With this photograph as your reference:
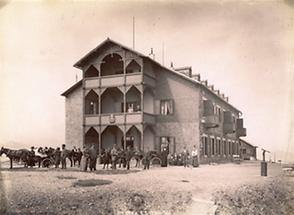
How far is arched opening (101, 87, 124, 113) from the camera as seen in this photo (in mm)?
4398

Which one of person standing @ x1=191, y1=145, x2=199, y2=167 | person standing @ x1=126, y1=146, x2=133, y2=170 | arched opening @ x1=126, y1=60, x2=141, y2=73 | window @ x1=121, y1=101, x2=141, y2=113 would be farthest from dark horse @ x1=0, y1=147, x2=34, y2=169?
person standing @ x1=191, y1=145, x2=199, y2=167

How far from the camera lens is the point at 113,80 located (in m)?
4.42

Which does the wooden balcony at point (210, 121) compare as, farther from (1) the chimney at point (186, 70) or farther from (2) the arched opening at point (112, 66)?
(2) the arched opening at point (112, 66)

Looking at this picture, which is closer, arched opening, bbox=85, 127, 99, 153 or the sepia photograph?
the sepia photograph

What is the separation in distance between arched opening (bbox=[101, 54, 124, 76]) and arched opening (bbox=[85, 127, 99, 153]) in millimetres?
633

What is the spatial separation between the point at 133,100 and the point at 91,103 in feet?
1.54

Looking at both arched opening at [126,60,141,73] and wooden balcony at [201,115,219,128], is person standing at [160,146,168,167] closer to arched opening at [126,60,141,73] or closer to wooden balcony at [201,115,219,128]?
wooden balcony at [201,115,219,128]

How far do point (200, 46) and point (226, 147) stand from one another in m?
1.22

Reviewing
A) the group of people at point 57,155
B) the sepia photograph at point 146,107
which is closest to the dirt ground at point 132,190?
the sepia photograph at point 146,107

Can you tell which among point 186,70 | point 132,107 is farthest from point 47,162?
point 186,70

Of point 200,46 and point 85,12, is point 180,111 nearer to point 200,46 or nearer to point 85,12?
point 200,46

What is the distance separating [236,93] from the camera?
14.0ft

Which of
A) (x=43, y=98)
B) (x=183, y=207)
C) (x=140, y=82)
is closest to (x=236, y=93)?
(x=140, y=82)

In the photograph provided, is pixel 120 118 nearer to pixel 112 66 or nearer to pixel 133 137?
pixel 133 137
